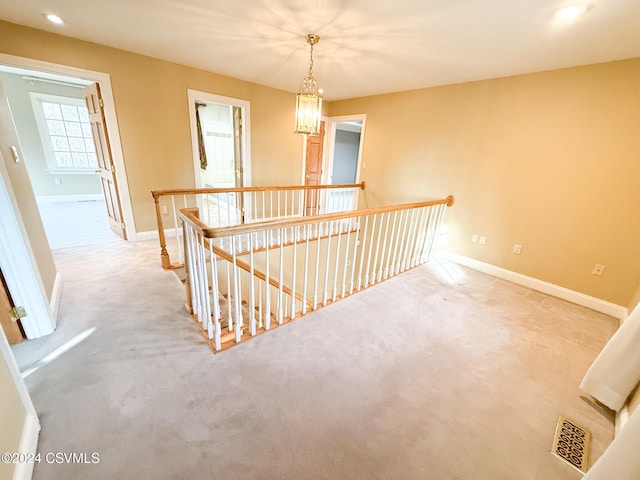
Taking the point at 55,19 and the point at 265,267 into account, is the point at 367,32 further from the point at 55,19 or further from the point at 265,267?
the point at 55,19

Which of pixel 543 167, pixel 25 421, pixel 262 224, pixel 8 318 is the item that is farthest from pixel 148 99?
pixel 543 167

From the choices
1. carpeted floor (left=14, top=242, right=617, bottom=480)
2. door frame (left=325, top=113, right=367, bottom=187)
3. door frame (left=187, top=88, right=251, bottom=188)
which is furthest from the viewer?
door frame (left=325, top=113, right=367, bottom=187)

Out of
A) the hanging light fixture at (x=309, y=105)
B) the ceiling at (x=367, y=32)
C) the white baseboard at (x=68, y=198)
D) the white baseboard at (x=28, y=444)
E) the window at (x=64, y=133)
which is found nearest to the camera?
the white baseboard at (x=28, y=444)

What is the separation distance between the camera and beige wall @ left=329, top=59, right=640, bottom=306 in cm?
241

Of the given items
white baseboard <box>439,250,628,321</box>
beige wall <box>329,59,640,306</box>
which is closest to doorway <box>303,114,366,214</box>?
beige wall <box>329,59,640,306</box>

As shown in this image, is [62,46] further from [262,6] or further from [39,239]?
[262,6]

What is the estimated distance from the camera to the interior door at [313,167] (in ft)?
17.4

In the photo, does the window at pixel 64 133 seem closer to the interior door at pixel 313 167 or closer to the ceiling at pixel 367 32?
the ceiling at pixel 367 32

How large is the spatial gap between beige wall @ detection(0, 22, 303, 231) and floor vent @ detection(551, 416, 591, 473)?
4628 millimetres

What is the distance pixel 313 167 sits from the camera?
5496 mm

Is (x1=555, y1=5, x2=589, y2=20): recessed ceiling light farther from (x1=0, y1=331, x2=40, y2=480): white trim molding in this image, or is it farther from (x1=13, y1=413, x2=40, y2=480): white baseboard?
(x1=13, y1=413, x2=40, y2=480): white baseboard

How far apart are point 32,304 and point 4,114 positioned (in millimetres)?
1452

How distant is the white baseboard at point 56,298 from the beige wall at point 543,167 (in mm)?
4441

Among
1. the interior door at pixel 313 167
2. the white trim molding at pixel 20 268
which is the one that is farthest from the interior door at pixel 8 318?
the interior door at pixel 313 167
